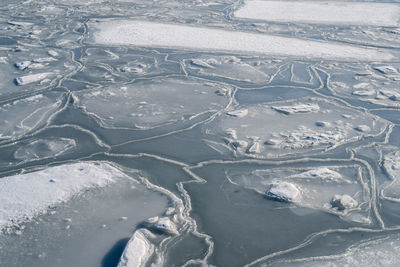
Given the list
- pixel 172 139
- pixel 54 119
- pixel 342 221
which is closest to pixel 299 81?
pixel 172 139

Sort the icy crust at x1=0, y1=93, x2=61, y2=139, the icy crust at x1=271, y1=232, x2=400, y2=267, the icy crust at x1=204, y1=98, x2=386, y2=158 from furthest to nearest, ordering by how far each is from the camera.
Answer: the icy crust at x1=0, y1=93, x2=61, y2=139
the icy crust at x1=204, y1=98, x2=386, y2=158
the icy crust at x1=271, y1=232, x2=400, y2=267

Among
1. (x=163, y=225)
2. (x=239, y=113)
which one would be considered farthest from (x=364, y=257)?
(x=239, y=113)

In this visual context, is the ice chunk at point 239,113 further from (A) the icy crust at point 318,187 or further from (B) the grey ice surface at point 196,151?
(A) the icy crust at point 318,187

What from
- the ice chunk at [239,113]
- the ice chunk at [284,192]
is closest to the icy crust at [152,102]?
the ice chunk at [239,113]

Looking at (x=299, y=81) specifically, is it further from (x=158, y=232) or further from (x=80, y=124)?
(x=158, y=232)

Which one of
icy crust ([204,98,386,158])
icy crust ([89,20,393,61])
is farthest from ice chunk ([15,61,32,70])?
icy crust ([204,98,386,158])

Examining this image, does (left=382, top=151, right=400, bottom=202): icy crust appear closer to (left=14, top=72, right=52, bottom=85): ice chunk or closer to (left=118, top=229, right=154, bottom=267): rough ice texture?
(left=118, top=229, right=154, bottom=267): rough ice texture

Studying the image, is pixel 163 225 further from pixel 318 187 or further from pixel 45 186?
pixel 318 187
